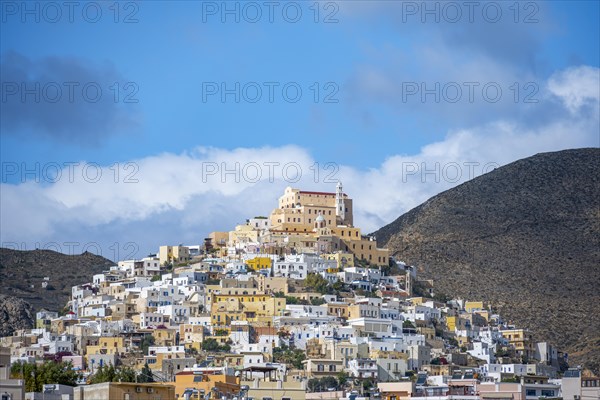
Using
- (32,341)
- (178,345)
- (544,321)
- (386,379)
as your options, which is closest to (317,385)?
(386,379)

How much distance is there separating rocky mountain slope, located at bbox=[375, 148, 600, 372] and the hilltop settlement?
407 centimetres

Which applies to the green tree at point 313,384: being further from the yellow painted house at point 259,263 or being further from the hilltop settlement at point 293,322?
the yellow painted house at point 259,263

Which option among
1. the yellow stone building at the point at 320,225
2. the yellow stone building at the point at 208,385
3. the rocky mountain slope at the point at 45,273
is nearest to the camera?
the yellow stone building at the point at 208,385

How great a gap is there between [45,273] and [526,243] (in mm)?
43757

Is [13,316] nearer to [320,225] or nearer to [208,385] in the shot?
[320,225]

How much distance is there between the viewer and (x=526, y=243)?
511ft

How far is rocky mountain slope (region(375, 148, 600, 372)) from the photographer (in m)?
141

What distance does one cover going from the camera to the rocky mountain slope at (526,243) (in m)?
141

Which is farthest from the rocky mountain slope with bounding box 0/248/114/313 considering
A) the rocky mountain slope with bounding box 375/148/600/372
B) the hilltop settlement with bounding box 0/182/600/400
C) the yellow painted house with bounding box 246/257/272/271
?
the rocky mountain slope with bounding box 375/148/600/372

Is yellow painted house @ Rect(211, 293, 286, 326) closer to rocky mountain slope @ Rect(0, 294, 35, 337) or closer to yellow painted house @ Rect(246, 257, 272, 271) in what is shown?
yellow painted house @ Rect(246, 257, 272, 271)

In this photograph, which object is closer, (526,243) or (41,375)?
(41,375)

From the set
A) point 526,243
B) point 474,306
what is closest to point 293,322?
point 474,306

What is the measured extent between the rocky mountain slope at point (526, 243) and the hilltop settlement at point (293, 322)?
407 centimetres

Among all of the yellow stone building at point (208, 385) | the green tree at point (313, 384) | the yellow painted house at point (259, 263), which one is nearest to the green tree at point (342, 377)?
the green tree at point (313, 384)
